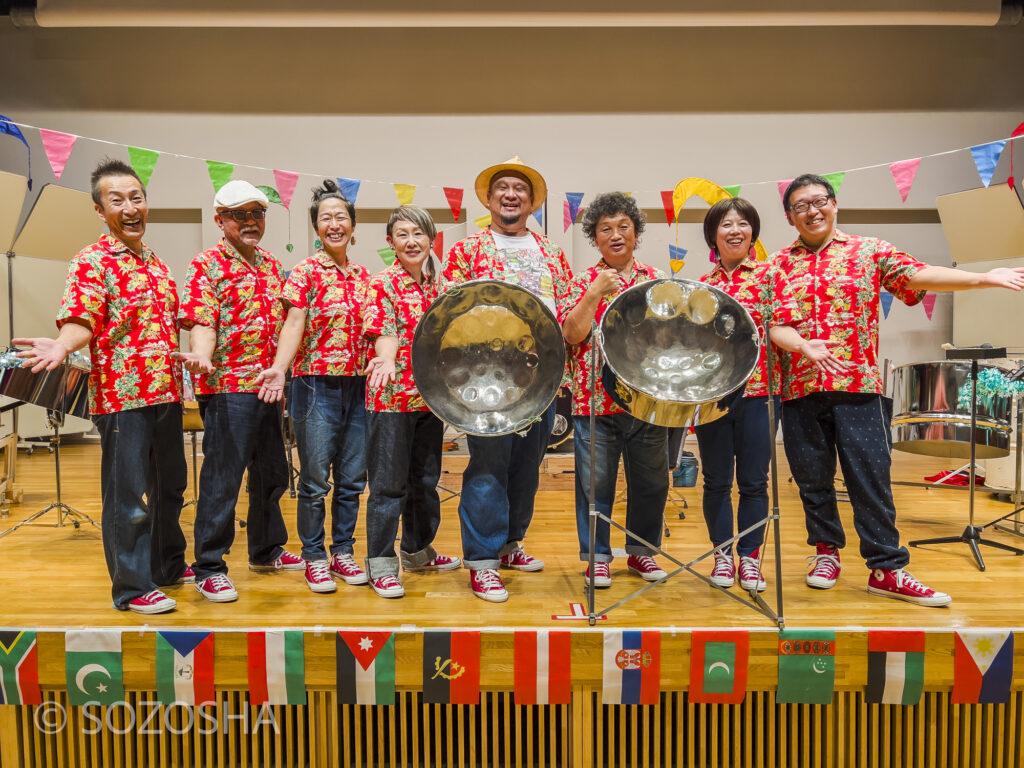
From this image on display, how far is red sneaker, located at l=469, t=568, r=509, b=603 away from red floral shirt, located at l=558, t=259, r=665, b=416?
1.64 ft

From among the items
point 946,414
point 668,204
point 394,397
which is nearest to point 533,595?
point 394,397

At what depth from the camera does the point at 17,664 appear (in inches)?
67.9

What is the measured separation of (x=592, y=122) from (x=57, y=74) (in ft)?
13.0

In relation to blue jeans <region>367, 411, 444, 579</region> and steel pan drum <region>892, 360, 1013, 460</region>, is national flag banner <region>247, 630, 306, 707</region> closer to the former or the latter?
blue jeans <region>367, 411, 444, 579</region>

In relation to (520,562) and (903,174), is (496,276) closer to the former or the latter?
(520,562)

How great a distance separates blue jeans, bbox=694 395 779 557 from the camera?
2.00m

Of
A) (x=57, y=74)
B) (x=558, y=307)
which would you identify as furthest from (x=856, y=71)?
(x=57, y=74)

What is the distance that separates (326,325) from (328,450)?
1.20 feet

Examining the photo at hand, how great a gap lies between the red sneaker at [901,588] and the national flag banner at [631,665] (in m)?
0.70

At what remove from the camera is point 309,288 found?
2.10 metres

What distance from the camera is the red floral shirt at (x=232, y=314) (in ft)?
6.26

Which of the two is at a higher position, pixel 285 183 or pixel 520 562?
pixel 285 183

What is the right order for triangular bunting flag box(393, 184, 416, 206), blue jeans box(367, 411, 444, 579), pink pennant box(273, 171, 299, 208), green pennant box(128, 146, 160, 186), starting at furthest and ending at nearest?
triangular bunting flag box(393, 184, 416, 206)
pink pennant box(273, 171, 299, 208)
green pennant box(128, 146, 160, 186)
blue jeans box(367, 411, 444, 579)

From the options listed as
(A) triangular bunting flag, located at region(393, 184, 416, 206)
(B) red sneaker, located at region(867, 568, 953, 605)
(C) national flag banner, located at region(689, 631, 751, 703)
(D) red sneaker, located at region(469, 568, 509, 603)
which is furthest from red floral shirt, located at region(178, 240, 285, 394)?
(A) triangular bunting flag, located at region(393, 184, 416, 206)
